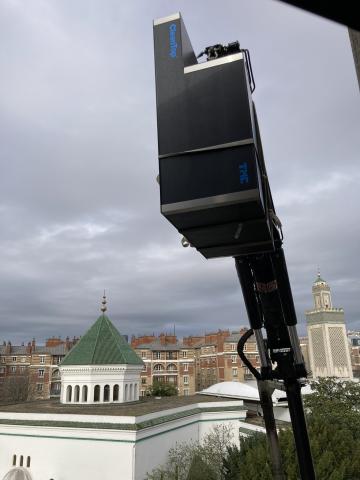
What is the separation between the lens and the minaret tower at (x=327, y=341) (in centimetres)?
8212

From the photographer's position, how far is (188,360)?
80125 mm

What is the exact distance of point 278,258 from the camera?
4.99m

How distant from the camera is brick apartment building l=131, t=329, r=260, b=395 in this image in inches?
2970

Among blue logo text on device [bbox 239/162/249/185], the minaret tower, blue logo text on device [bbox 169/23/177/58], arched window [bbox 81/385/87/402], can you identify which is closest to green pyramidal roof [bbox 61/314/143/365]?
arched window [bbox 81/385/87/402]

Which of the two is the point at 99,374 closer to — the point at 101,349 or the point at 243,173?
the point at 101,349

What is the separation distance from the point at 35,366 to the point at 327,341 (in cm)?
6080

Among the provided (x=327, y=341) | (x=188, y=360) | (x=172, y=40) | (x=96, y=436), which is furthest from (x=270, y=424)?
(x=327, y=341)

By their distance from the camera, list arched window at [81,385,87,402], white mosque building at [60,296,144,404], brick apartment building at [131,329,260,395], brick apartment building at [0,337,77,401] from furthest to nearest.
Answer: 1. brick apartment building at [131,329,260,395]
2. brick apartment building at [0,337,77,401]
3. white mosque building at [60,296,144,404]
4. arched window at [81,385,87,402]

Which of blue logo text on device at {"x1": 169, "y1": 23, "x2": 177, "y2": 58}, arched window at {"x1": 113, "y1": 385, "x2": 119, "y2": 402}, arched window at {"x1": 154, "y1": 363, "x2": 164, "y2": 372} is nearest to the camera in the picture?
blue logo text on device at {"x1": 169, "y1": 23, "x2": 177, "y2": 58}

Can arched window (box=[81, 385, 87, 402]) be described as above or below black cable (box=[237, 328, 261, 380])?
below

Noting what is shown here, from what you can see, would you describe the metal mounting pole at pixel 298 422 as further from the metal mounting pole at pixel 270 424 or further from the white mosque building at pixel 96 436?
the white mosque building at pixel 96 436

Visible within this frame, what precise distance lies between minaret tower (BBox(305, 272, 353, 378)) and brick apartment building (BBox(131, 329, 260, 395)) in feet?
60.0

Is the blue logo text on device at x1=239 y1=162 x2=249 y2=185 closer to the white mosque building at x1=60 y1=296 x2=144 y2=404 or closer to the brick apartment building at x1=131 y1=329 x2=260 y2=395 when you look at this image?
the white mosque building at x1=60 y1=296 x2=144 y2=404

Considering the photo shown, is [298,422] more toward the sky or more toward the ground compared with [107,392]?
more toward the sky
